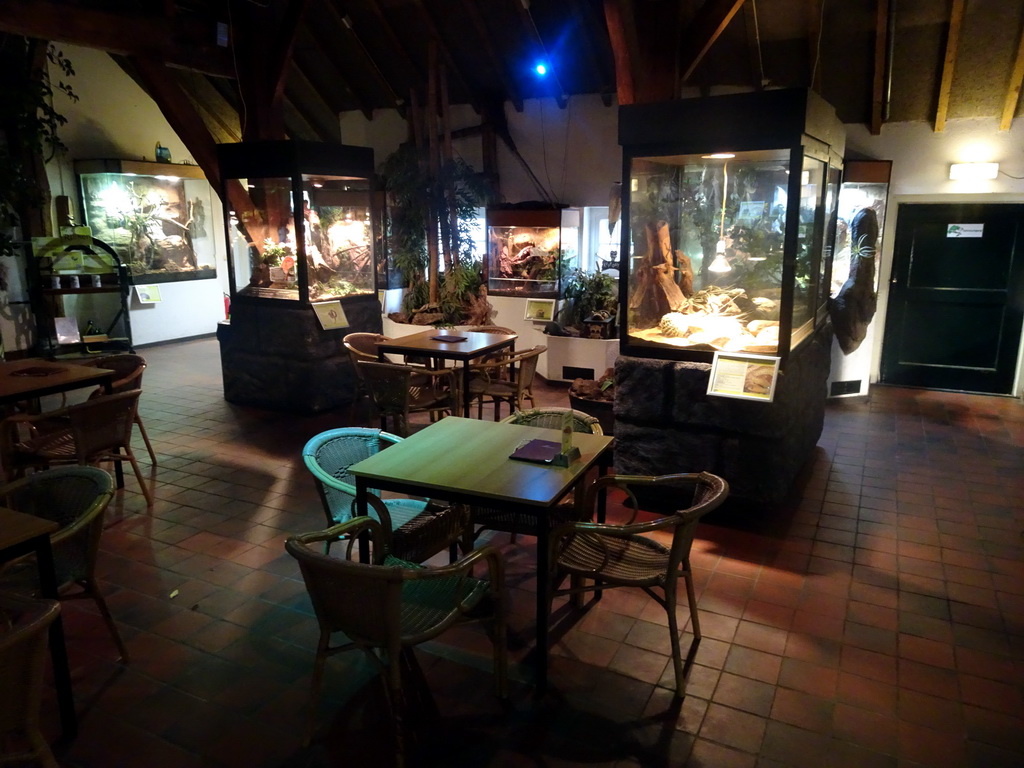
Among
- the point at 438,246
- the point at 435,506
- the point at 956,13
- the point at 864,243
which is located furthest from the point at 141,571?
the point at 956,13

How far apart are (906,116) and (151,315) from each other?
9552 millimetres

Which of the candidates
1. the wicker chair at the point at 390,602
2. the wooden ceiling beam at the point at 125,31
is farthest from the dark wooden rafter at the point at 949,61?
the wooden ceiling beam at the point at 125,31

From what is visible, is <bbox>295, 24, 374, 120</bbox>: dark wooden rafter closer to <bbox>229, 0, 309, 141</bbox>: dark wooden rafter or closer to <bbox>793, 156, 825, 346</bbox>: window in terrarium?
<bbox>229, 0, 309, 141</bbox>: dark wooden rafter

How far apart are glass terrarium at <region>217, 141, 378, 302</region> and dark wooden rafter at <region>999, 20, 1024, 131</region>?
230 inches

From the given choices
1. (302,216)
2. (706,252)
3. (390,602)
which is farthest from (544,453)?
(302,216)

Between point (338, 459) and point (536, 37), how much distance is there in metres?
6.12

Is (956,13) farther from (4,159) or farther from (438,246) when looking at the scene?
(4,159)

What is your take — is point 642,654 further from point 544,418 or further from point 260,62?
point 260,62

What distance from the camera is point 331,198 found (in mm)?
6895

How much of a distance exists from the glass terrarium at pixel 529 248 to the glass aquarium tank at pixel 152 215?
459 centimetres

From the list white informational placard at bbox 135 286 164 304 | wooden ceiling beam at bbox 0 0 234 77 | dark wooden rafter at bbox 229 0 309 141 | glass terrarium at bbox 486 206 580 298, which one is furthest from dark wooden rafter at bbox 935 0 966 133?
white informational placard at bbox 135 286 164 304

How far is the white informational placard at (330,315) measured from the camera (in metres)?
6.68

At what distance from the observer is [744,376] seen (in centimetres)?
413

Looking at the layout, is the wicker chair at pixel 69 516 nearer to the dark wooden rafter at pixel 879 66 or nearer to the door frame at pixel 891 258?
the dark wooden rafter at pixel 879 66
